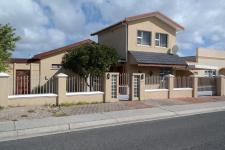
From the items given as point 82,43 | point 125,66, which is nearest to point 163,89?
point 125,66

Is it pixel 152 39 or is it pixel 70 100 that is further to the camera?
pixel 152 39

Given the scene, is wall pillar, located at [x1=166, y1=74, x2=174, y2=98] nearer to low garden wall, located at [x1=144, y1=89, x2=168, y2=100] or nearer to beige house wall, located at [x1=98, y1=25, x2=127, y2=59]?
low garden wall, located at [x1=144, y1=89, x2=168, y2=100]

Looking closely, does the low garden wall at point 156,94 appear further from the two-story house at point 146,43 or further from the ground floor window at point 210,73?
the ground floor window at point 210,73

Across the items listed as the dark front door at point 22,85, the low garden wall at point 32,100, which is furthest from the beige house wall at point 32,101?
the dark front door at point 22,85

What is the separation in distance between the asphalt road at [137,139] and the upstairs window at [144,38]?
15515 mm

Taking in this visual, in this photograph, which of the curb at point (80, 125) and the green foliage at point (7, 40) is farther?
the green foliage at point (7, 40)

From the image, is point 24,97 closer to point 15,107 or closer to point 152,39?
point 15,107

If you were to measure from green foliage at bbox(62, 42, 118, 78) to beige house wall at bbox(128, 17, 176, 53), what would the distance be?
2886 mm

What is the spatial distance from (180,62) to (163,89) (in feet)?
23.5

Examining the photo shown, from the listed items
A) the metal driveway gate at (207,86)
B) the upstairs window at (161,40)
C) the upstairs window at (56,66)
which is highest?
the upstairs window at (161,40)

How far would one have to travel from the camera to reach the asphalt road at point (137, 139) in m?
7.47

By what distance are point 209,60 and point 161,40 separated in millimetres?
11002

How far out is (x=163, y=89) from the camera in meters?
19.5

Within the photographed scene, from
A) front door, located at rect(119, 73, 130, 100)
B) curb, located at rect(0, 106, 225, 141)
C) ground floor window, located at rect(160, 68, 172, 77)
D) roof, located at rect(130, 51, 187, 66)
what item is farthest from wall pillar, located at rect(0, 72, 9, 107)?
ground floor window, located at rect(160, 68, 172, 77)
